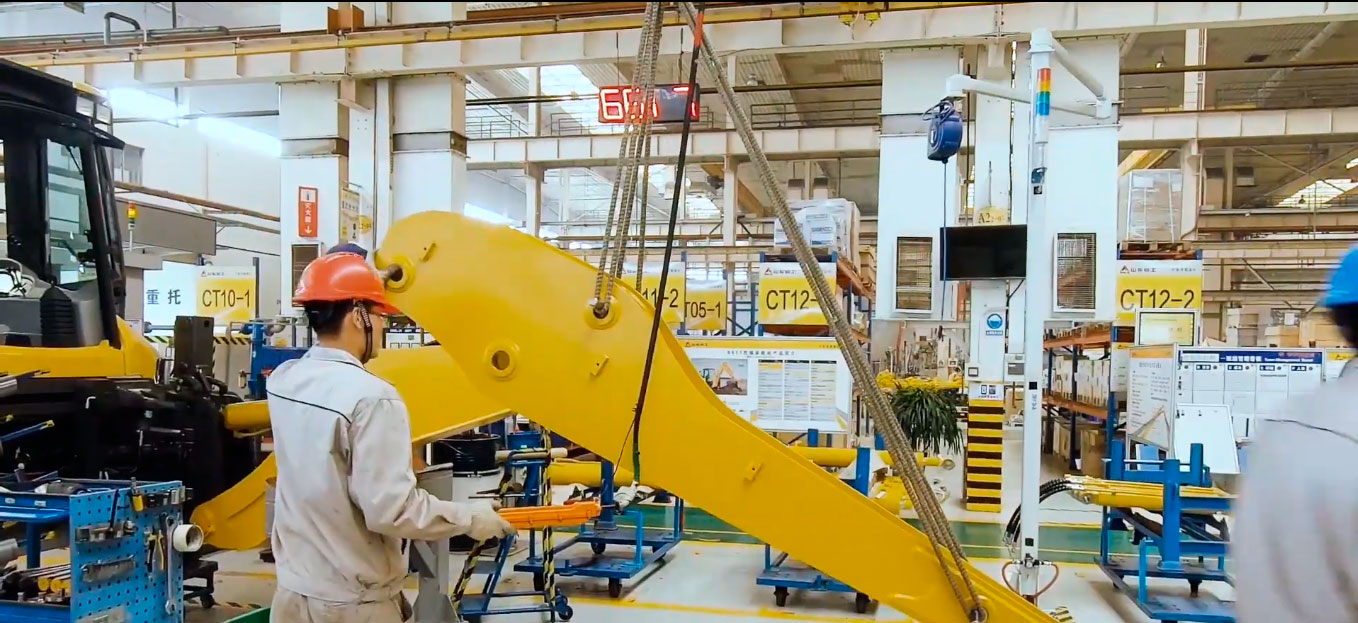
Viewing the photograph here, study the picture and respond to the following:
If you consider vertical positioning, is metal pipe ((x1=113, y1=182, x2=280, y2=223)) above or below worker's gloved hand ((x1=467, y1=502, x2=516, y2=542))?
above

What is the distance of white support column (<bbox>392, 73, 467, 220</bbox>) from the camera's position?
31.3ft

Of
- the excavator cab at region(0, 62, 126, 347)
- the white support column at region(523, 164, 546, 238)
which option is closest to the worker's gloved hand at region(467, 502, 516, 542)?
the excavator cab at region(0, 62, 126, 347)

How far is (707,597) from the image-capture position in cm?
550

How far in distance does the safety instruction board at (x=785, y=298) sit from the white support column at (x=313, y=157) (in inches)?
196

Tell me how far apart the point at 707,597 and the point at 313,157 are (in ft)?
23.1

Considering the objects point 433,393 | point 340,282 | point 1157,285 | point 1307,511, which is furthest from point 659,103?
point 1307,511

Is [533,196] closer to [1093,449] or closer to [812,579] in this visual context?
[1093,449]

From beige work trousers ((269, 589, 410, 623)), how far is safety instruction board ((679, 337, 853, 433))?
4924mm

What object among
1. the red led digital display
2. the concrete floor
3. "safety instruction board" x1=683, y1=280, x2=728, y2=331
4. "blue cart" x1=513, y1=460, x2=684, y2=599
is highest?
the red led digital display

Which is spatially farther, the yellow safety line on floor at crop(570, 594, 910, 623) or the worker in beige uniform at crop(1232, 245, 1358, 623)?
the yellow safety line on floor at crop(570, 594, 910, 623)

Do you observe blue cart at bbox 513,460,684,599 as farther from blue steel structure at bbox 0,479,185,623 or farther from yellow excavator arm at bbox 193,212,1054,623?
yellow excavator arm at bbox 193,212,1054,623

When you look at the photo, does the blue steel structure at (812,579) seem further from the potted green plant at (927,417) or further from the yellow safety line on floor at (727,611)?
the potted green plant at (927,417)

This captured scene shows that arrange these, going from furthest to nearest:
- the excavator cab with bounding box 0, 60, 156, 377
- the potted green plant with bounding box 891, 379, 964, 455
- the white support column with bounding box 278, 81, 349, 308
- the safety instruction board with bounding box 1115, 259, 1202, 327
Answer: the white support column with bounding box 278, 81, 349, 308
the potted green plant with bounding box 891, 379, 964, 455
the safety instruction board with bounding box 1115, 259, 1202, 327
the excavator cab with bounding box 0, 60, 156, 377

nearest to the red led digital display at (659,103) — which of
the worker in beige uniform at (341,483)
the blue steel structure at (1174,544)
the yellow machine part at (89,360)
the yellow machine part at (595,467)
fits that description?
the yellow machine part at (595,467)
